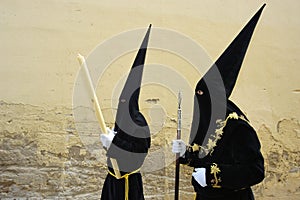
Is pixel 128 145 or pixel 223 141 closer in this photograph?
pixel 223 141

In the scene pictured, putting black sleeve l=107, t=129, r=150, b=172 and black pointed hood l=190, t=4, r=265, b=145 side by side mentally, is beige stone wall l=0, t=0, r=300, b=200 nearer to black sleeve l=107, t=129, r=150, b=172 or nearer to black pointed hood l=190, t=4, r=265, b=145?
black sleeve l=107, t=129, r=150, b=172

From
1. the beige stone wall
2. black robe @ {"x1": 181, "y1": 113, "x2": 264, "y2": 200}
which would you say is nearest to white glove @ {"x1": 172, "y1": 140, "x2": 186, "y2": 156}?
black robe @ {"x1": 181, "y1": 113, "x2": 264, "y2": 200}

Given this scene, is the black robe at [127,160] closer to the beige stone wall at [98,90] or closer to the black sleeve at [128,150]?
the black sleeve at [128,150]

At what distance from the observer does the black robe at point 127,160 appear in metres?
1.90

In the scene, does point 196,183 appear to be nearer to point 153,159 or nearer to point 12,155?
point 153,159

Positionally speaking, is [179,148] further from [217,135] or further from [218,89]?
[218,89]

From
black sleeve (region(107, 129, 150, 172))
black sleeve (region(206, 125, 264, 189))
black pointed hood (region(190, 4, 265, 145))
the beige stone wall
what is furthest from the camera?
the beige stone wall

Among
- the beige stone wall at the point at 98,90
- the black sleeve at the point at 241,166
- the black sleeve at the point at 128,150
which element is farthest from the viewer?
the beige stone wall at the point at 98,90

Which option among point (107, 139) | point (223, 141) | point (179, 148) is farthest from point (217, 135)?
point (107, 139)

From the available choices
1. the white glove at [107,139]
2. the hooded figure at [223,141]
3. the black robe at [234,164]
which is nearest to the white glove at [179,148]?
the hooded figure at [223,141]

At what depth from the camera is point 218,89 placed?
1793 mm

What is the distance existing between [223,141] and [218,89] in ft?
0.73

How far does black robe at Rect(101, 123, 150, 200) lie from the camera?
190cm

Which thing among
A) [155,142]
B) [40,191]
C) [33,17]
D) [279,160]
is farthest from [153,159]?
[33,17]
